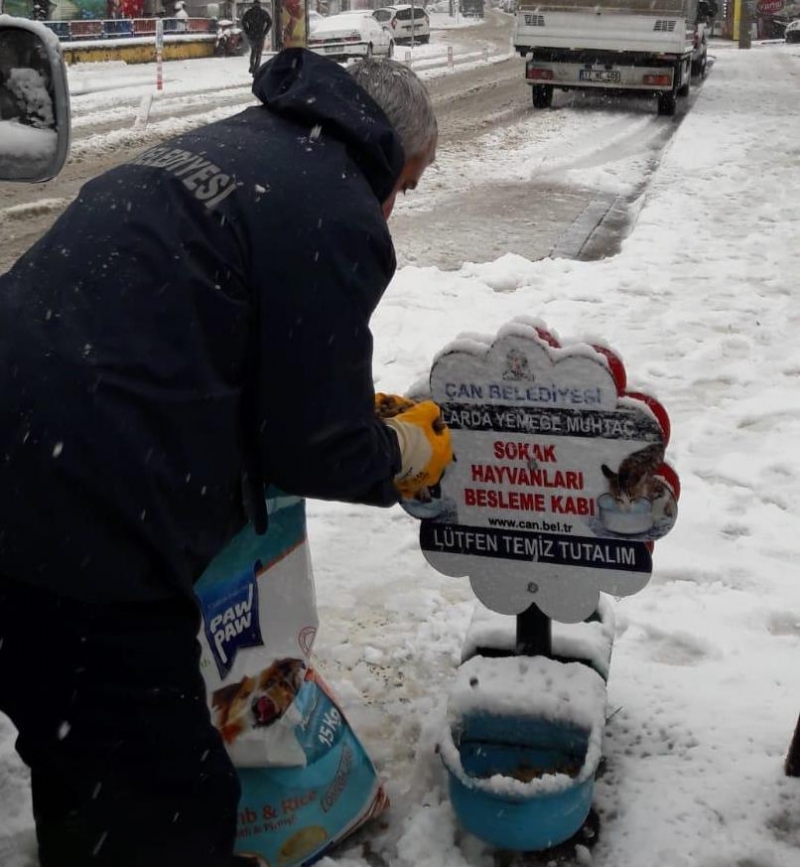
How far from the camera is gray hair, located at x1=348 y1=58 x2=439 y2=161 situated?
1.97 metres

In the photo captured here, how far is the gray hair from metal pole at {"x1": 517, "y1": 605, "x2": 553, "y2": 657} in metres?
1.07

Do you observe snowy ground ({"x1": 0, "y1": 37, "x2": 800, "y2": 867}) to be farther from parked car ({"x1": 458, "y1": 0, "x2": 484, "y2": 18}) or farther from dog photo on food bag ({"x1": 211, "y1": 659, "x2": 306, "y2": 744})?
parked car ({"x1": 458, "y1": 0, "x2": 484, "y2": 18})

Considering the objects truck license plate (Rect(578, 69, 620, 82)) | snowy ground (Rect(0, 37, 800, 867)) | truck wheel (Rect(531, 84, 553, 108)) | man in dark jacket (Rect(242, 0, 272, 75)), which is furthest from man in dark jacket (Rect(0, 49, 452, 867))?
man in dark jacket (Rect(242, 0, 272, 75))

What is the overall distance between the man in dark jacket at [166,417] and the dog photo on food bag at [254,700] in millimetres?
301

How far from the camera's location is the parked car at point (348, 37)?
26.4m

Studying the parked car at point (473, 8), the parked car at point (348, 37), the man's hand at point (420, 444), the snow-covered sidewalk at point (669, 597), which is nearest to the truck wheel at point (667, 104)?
the snow-covered sidewalk at point (669, 597)

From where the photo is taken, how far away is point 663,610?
3.27 m

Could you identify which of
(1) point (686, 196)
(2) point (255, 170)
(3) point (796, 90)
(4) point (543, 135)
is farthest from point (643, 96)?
(2) point (255, 170)

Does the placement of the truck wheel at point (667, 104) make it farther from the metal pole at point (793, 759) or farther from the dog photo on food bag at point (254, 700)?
the dog photo on food bag at point (254, 700)

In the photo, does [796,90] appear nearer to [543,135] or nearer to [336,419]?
[543,135]

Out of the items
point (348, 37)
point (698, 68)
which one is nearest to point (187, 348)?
point (698, 68)

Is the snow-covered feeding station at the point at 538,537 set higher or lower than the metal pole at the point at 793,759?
higher

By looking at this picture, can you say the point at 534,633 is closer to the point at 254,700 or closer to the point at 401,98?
the point at 254,700

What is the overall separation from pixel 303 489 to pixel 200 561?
0.70ft
